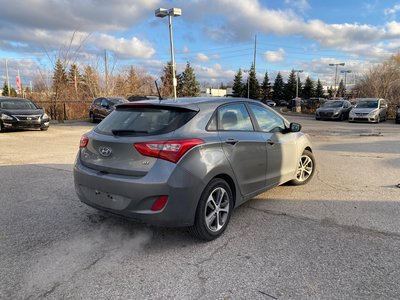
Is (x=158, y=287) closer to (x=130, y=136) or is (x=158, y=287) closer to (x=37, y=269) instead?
(x=37, y=269)

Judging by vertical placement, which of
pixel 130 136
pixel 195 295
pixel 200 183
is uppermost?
pixel 130 136

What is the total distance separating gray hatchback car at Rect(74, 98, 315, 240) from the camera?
3.35 metres

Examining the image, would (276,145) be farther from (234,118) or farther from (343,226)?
(343,226)

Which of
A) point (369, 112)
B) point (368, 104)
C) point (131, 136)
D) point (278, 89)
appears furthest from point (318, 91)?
point (131, 136)

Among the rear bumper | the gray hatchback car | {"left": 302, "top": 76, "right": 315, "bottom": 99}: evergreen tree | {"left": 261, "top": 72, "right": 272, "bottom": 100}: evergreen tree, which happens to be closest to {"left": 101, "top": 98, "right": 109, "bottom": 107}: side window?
the gray hatchback car

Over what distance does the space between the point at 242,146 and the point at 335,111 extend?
21.9 m

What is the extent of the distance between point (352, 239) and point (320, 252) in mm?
563

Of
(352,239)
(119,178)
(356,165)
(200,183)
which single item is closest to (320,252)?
(352,239)

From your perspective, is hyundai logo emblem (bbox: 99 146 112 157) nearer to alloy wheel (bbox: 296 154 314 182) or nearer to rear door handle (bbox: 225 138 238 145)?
rear door handle (bbox: 225 138 238 145)

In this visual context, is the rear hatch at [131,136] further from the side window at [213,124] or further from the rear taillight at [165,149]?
the side window at [213,124]

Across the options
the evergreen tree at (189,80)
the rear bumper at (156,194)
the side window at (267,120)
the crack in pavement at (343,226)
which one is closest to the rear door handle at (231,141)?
the rear bumper at (156,194)

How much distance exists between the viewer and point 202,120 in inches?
148

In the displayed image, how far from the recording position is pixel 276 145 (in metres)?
4.89

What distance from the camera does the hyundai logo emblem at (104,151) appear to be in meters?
3.61
